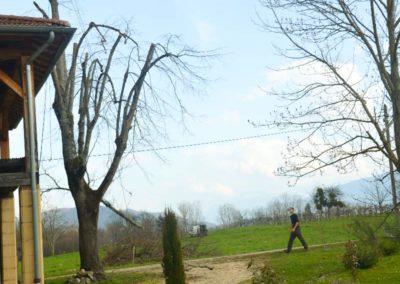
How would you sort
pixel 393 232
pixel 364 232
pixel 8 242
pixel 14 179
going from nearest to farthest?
pixel 14 179
pixel 8 242
pixel 364 232
pixel 393 232

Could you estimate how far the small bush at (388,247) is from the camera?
68.4ft

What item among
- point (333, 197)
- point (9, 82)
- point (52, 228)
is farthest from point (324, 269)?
point (52, 228)

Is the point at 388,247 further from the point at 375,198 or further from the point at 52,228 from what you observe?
the point at 52,228

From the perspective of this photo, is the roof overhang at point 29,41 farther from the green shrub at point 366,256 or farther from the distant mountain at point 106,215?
the green shrub at point 366,256

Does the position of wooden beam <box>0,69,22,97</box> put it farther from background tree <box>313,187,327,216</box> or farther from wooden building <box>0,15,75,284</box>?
background tree <box>313,187,327,216</box>

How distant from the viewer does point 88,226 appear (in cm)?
1934

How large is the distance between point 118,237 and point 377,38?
64.6 ft

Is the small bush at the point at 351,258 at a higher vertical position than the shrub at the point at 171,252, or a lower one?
lower

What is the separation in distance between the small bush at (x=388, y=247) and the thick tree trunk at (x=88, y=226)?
10.1m

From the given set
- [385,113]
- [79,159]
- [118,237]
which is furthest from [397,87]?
[118,237]

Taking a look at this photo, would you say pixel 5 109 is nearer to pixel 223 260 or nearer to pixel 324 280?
pixel 324 280

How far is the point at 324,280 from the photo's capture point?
16.2 m

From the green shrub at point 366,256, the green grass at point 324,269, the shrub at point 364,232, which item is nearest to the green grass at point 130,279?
the green grass at point 324,269

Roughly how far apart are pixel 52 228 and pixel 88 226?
2955 cm
